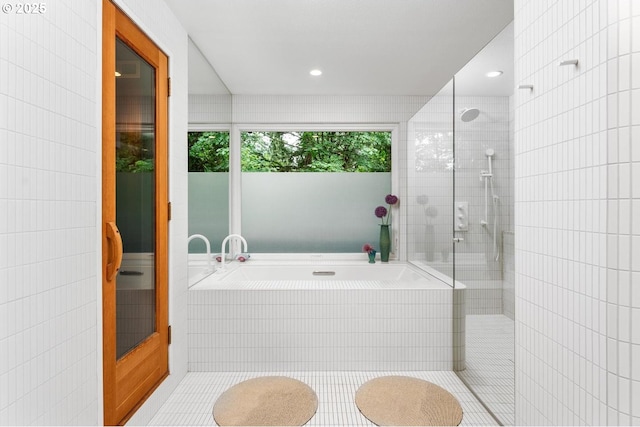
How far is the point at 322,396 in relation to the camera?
7.34 feet

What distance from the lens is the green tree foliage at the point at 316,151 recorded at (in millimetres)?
3986

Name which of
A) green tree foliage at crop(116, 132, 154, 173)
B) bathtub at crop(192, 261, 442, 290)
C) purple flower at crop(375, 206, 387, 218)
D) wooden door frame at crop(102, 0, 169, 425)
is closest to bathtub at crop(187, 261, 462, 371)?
wooden door frame at crop(102, 0, 169, 425)

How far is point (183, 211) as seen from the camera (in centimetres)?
245

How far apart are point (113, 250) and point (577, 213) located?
1.80 metres

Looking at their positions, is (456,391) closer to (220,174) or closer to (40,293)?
(40,293)

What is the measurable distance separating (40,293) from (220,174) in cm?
246

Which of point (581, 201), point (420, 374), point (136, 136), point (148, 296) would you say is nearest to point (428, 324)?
point (420, 374)

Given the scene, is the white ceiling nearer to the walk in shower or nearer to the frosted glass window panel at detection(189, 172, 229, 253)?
the walk in shower

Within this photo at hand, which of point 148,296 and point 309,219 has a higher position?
point 309,219

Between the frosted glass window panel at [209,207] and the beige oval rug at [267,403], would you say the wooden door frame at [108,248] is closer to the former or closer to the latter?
the beige oval rug at [267,403]

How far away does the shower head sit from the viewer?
226cm

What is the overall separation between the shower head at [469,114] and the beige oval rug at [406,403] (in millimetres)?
1785

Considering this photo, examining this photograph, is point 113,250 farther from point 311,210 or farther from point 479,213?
point 311,210

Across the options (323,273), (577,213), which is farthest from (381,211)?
(577,213)
